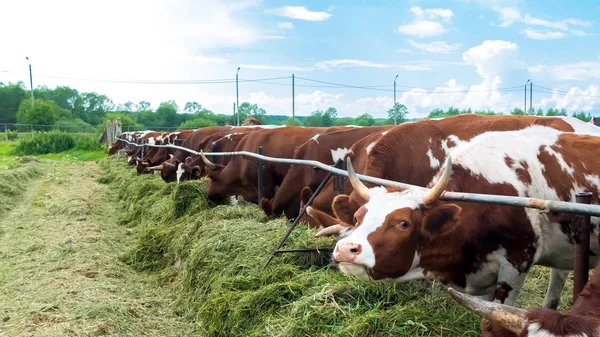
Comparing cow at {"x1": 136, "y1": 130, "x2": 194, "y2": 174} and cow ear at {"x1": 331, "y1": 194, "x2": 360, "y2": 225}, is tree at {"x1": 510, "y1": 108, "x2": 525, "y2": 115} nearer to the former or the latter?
cow at {"x1": 136, "y1": 130, "x2": 194, "y2": 174}

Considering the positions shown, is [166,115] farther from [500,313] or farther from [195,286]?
[500,313]

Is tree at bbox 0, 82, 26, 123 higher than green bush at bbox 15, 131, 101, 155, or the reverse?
tree at bbox 0, 82, 26, 123

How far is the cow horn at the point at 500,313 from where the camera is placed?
6.61 feet

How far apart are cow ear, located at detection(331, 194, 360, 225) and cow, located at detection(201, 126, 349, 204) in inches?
189

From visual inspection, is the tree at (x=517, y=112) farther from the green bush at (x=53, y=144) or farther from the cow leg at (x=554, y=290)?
the cow leg at (x=554, y=290)

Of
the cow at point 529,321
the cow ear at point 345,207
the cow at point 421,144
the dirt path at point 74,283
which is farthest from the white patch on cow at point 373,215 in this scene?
the dirt path at point 74,283

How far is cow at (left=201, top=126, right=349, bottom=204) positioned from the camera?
30.0 feet

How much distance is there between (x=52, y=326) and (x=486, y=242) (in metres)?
3.92

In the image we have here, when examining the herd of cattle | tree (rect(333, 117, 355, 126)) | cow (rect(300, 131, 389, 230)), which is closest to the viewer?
the herd of cattle

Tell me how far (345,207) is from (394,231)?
2.86 feet

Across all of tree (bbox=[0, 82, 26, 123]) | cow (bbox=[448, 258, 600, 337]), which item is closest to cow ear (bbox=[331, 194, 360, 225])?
cow (bbox=[448, 258, 600, 337])

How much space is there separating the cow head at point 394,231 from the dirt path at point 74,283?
8.24 feet

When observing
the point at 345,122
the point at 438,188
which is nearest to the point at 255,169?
the point at 438,188

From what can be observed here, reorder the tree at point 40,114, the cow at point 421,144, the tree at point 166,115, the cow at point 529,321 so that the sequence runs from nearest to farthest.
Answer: the cow at point 529,321 → the cow at point 421,144 → the tree at point 40,114 → the tree at point 166,115
